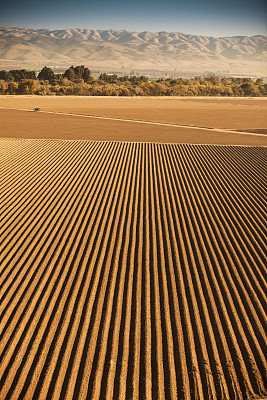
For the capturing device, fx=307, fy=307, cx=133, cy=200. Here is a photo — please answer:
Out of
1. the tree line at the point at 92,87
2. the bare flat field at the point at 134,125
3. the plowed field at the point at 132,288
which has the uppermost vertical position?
the tree line at the point at 92,87

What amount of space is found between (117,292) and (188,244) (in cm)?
239

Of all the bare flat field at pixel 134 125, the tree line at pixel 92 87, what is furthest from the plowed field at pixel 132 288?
the tree line at pixel 92 87

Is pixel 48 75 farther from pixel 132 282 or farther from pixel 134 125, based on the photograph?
pixel 132 282

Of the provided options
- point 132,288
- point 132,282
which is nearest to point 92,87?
point 132,282

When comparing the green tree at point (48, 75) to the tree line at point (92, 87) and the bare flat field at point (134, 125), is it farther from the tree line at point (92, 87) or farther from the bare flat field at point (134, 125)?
the bare flat field at point (134, 125)

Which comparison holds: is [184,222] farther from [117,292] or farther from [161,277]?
[117,292]

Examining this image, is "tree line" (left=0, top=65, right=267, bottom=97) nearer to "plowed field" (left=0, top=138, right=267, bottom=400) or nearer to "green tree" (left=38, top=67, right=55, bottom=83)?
"green tree" (left=38, top=67, right=55, bottom=83)

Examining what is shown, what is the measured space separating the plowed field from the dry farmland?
0.07 feet

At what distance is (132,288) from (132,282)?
0.17 m

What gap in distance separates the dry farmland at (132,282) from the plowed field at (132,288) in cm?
2

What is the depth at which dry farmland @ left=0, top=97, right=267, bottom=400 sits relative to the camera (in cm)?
438

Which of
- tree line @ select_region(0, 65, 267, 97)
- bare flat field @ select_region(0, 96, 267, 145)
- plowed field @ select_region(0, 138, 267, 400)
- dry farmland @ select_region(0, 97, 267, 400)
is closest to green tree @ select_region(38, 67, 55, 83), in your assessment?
tree line @ select_region(0, 65, 267, 97)

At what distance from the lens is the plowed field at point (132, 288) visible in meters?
4.37

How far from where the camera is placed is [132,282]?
20.0ft
